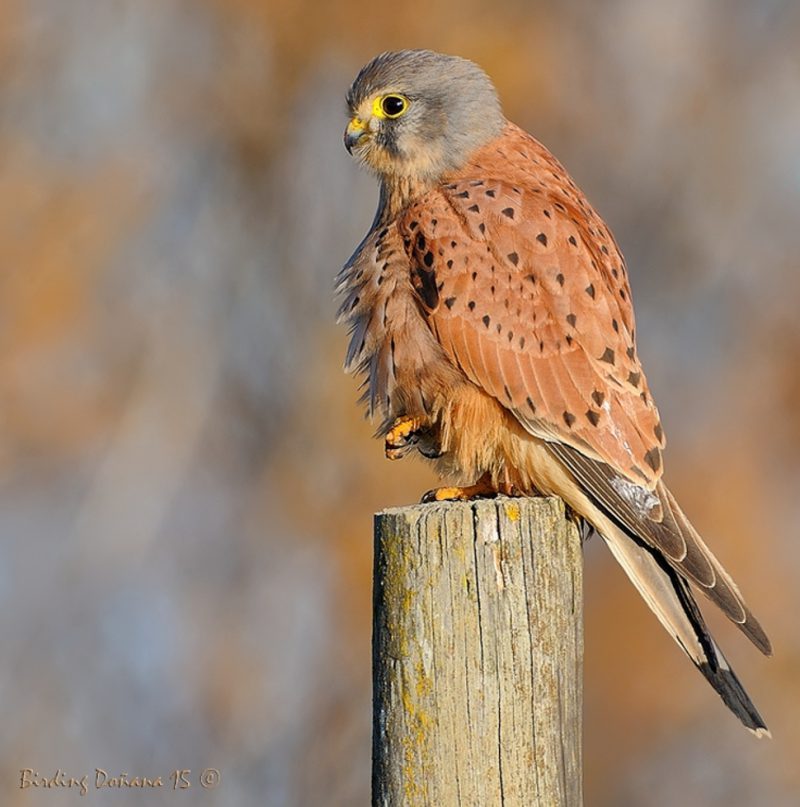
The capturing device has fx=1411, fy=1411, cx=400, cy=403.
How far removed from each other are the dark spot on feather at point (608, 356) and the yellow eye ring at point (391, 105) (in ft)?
3.57

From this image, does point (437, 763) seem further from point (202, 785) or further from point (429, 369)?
point (202, 785)

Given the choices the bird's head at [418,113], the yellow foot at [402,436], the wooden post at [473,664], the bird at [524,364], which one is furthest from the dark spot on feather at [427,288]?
the wooden post at [473,664]

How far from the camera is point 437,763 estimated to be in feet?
9.33

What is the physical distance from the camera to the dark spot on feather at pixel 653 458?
3.73 m

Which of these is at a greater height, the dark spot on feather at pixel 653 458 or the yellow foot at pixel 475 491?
the dark spot on feather at pixel 653 458

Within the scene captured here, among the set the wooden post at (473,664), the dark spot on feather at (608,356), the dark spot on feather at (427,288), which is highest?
the dark spot on feather at (427,288)

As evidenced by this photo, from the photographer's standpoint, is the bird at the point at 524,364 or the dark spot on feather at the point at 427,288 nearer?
the bird at the point at 524,364

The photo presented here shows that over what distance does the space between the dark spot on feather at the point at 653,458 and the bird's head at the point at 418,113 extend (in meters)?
1.06

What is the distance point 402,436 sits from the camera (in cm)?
397

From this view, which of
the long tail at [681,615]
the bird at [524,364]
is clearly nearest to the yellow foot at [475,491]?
the bird at [524,364]

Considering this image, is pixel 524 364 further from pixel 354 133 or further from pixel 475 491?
pixel 354 133

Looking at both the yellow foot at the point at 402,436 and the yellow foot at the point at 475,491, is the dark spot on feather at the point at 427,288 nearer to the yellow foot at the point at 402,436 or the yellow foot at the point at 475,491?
the yellow foot at the point at 402,436

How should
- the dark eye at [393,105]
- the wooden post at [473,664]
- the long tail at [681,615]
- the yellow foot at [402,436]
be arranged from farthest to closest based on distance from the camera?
the dark eye at [393,105]
the yellow foot at [402,436]
the long tail at [681,615]
the wooden post at [473,664]

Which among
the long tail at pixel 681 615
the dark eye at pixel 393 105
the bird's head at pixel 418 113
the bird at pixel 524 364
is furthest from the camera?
the dark eye at pixel 393 105
